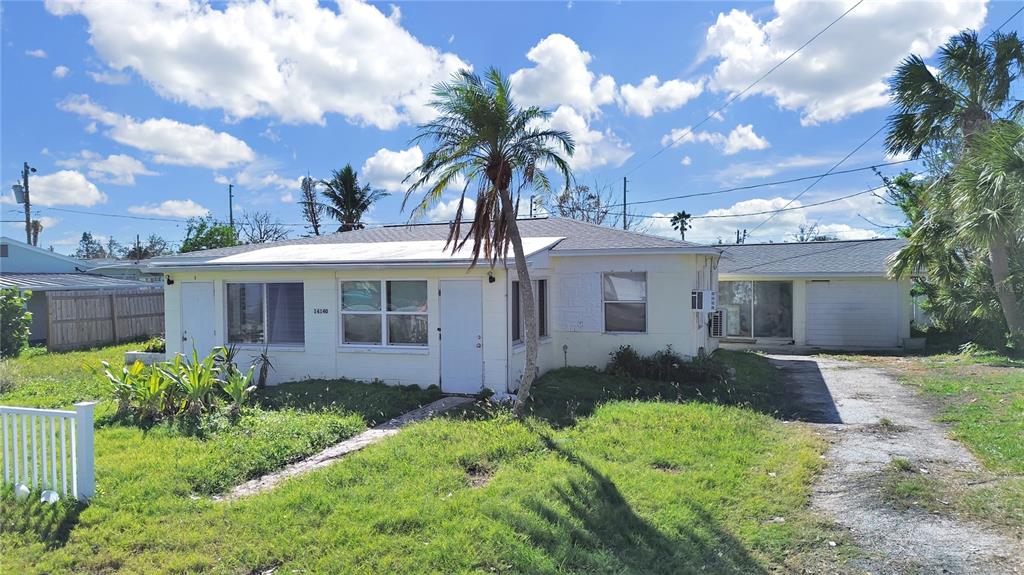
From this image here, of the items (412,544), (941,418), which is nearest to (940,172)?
(941,418)

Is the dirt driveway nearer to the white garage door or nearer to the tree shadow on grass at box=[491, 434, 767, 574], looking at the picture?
the tree shadow on grass at box=[491, 434, 767, 574]

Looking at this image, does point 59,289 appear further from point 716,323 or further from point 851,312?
point 851,312

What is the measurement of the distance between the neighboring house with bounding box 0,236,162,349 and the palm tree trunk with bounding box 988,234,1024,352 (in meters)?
24.3

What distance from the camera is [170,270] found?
505 inches

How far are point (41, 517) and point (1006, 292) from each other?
727 inches

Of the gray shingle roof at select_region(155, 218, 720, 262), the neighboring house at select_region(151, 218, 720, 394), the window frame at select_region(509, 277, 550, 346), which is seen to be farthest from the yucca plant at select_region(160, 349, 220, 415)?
the gray shingle roof at select_region(155, 218, 720, 262)

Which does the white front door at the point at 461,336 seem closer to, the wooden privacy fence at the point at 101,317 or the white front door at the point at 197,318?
the white front door at the point at 197,318

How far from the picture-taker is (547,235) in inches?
595

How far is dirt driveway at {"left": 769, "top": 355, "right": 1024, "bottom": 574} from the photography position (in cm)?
472

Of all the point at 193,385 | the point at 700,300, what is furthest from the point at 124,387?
the point at 700,300

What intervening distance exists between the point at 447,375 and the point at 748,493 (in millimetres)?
6181

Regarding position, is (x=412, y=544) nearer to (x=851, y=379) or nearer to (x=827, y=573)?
(x=827, y=573)

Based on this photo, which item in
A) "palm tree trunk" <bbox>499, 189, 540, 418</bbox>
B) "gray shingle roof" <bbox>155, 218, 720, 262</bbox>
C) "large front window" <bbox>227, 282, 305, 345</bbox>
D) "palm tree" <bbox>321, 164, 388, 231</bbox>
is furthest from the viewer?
"palm tree" <bbox>321, 164, 388, 231</bbox>

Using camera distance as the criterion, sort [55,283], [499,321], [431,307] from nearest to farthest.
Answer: [499,321] < [431,307] < [55,283]
